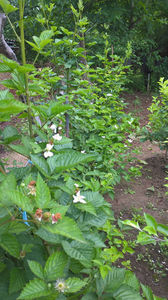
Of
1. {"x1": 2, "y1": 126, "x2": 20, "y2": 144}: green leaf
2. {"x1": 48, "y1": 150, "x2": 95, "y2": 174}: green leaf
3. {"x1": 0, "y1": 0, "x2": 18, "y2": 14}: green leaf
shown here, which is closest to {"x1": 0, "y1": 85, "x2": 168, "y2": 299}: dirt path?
{"x1": 2, "y1": 126, "x2": 20, "y2": 144}: green leaf

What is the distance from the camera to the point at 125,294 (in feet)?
2.59

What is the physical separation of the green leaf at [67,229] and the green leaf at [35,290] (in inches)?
6.0

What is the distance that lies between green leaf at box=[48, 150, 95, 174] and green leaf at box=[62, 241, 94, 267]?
0.21 metres

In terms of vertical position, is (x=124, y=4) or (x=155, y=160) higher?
(x=124, y=4)

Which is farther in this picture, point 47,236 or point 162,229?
point 162,229

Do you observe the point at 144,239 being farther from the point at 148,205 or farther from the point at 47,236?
the point at 148,205

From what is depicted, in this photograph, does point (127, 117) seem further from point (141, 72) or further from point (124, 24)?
point (141, 72)

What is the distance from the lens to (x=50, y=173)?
0.73m

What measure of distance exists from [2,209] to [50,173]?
0.17 m

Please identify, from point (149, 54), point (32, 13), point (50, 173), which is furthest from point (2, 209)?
point (149, 54)

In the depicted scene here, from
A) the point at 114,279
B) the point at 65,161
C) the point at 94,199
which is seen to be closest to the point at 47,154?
the point at 65,161

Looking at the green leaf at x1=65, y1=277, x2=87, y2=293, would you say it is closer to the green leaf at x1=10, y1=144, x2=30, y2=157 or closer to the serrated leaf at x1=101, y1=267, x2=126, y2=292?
the serrated leaf at x1=101, y1=267, x2=126, y2=292

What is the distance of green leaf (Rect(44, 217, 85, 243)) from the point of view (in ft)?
1.69

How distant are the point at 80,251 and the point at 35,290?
15cm
